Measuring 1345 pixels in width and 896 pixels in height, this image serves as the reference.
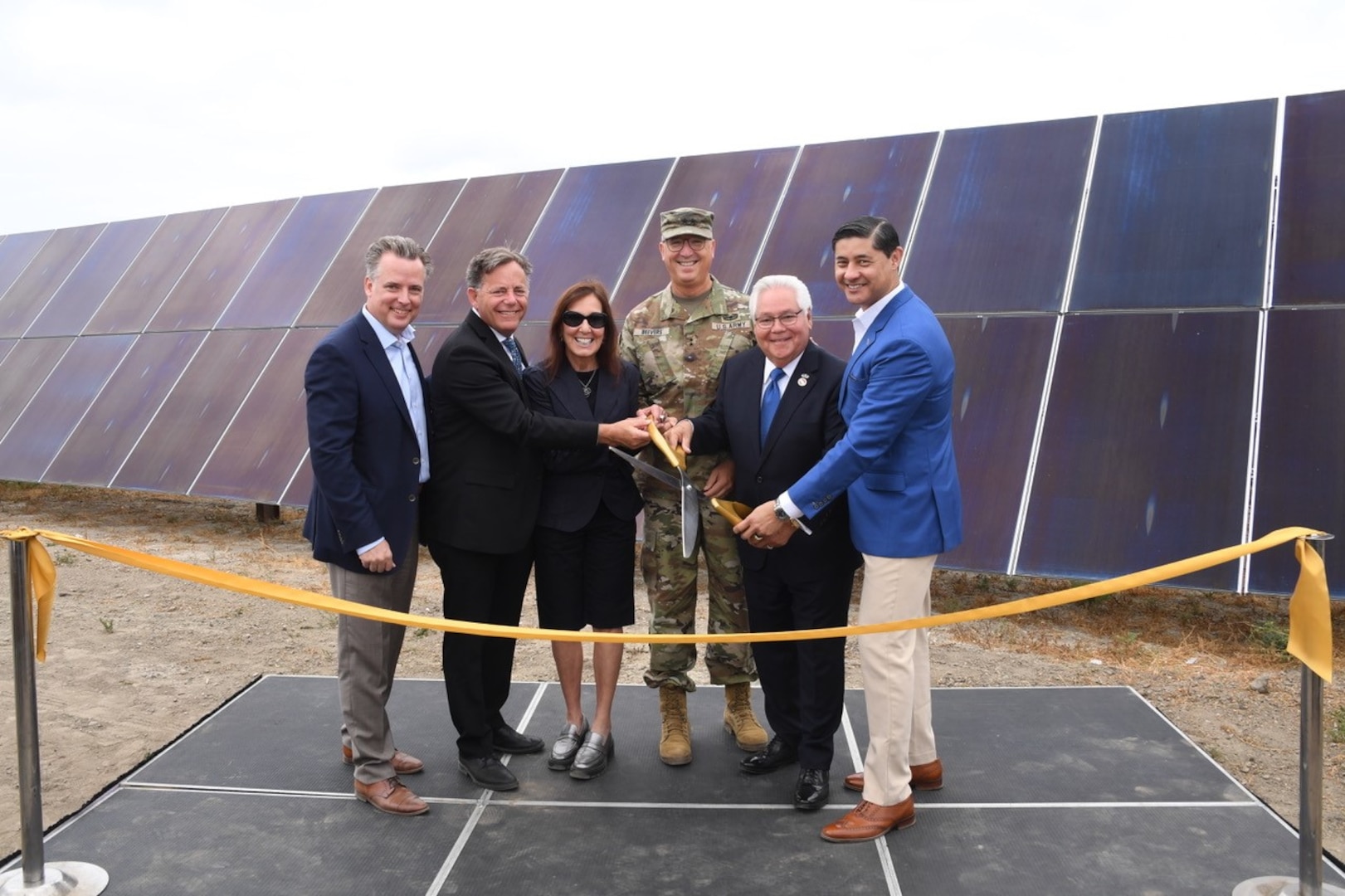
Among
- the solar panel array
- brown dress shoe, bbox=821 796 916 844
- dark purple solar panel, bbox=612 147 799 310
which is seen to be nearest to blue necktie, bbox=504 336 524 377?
brown dress shoe, bbox=821 796 916 844

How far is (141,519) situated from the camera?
10.4m

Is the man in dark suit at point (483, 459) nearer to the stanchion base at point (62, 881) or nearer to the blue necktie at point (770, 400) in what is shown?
the blue necktie at point (770, 400)

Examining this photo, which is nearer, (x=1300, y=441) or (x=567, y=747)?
(x=567, y=747)

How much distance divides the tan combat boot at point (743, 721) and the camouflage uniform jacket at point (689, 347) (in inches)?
39.1

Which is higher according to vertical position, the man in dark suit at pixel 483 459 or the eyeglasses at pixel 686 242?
the eyeglasses at pixel 686 242

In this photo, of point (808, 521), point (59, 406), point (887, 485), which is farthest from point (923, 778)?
point (59, 406)

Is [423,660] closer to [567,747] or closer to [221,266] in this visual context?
[567,747]

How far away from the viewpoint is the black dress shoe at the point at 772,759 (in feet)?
14.1

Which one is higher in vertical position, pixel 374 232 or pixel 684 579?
pixel 374 232

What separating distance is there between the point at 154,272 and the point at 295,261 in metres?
2.42

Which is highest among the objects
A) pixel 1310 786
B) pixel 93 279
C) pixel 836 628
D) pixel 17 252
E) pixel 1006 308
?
pixel 17 252

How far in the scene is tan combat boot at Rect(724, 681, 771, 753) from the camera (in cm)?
456

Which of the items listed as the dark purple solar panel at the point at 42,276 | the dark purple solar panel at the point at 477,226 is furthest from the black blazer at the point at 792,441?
the dark purple solar panel at the point at 42,276

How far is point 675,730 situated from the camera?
4.50 meters
